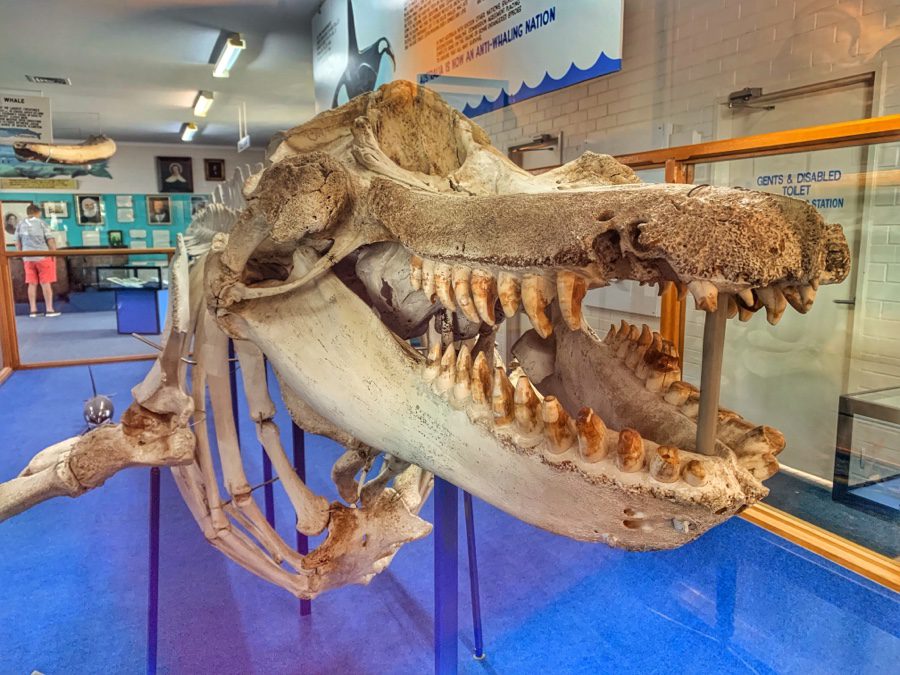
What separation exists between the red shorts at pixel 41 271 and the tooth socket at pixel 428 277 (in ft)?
26.1

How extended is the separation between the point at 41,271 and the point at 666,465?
8472 mm

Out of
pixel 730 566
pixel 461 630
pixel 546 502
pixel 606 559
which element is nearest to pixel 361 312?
pixel 546 502

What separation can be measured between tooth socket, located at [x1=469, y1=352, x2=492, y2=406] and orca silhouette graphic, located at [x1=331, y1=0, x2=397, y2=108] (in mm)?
5589

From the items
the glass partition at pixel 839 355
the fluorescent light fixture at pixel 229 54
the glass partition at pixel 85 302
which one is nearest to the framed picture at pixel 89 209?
the glass partition at pixel 85 302

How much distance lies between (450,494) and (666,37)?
3.90 meters

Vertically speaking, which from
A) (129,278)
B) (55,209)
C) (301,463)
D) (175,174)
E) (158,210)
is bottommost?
(301,463)

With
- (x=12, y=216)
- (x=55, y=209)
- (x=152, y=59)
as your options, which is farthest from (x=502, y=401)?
(x=55, y=209)

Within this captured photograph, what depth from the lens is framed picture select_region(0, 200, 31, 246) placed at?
800cm

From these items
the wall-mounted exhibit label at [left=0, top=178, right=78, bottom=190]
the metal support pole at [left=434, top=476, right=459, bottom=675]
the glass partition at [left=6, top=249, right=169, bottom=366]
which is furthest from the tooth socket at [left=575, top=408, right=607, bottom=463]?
the wall-mounted exhibit label at [left=0, top=178, right=78, bottom=190]

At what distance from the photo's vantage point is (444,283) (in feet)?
3.57

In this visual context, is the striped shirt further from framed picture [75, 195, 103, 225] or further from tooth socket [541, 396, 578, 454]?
tooth socket [541, 396, 578, 454]

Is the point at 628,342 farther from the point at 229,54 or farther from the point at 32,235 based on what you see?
the point at 32,235

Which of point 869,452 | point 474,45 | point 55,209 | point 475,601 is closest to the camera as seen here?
point 475,601

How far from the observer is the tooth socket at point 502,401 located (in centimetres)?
102
